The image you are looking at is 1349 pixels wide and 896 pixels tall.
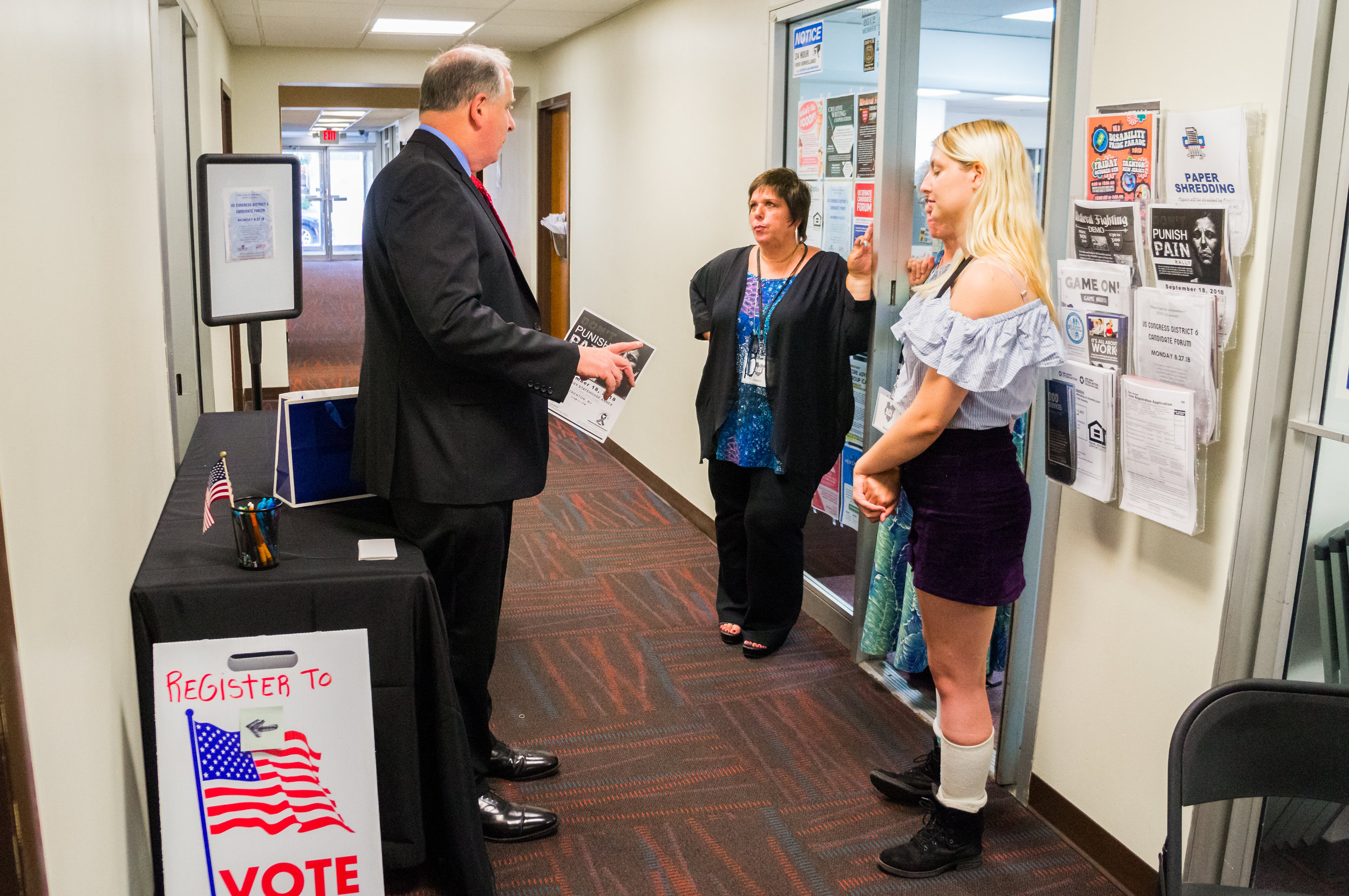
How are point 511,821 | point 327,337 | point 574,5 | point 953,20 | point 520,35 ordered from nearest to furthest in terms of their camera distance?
point 511,821 < point 953,20 < point 574,5 < point 520,35 < point 327,337

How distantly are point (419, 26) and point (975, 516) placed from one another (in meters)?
5.10

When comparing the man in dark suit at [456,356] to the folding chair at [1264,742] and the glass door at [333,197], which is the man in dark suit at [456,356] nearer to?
the folding chair at [1264,742]

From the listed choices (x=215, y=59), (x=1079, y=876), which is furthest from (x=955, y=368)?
(x=215, y=59)

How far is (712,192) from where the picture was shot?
14.0ft

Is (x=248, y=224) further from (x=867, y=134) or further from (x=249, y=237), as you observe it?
(x=867, y=134)

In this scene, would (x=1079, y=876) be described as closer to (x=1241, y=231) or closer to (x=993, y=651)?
(x=993, y=651)

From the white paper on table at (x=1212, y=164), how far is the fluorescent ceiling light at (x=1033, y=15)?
8.49 feet

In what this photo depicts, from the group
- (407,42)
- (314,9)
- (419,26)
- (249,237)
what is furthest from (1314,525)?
(407,42)

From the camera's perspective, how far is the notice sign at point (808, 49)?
344 centimetres

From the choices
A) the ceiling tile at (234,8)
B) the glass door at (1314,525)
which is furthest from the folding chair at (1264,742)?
the ceiling tile at (234,8)

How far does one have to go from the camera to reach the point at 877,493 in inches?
82.4

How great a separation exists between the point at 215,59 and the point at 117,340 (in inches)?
161

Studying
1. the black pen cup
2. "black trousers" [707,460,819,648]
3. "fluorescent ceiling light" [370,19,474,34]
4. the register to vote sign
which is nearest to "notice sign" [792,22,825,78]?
"black trousers" [707,460,819,648]

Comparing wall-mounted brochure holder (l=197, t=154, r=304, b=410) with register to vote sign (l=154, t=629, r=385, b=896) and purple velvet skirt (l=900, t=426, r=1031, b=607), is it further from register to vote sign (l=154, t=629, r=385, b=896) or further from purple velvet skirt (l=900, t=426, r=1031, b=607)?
purple velvet skirt (l=900, t=426, r=1031, b=607)
